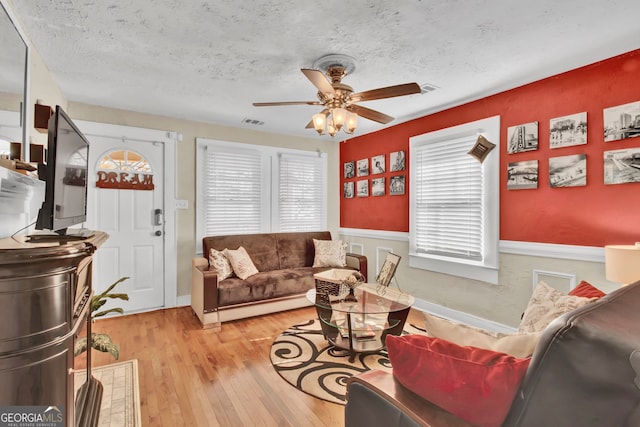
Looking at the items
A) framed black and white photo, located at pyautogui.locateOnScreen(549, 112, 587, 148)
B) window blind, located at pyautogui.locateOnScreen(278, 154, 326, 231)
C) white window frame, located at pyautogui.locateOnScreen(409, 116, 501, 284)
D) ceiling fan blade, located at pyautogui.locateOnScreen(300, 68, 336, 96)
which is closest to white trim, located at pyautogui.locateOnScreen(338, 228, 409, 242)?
window blind, located at pyautogui.locateOnScreen(278, 154, 326, 231)

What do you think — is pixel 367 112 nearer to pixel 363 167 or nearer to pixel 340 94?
pixel 340 94

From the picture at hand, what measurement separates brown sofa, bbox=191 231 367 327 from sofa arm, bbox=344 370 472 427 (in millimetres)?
2731

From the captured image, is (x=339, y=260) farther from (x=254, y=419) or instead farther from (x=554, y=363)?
(x=554, y=363)

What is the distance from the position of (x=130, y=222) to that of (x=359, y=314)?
3050mm

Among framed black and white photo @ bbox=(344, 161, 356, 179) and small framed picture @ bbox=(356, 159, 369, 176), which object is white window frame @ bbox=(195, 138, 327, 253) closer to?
framed black and white photo @ bbox=(344, 161, 356, 179)

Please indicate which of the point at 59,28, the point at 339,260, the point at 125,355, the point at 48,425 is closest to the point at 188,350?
the point at 125,355

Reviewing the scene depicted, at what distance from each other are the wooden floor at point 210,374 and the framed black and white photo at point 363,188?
2.25 metres

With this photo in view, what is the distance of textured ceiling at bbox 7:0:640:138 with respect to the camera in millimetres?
1982

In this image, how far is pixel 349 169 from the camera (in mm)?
5461

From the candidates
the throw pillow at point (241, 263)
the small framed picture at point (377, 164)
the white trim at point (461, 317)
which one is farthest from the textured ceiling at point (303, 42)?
the white trim at point (461, 317)

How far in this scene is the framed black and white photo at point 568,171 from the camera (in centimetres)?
271

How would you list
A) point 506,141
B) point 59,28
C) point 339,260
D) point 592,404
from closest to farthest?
point 592,404 < point 59,28 < point 506,141 < point 339,260

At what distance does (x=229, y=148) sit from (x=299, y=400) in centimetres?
350

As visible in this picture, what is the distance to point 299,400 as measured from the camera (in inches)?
87.4
